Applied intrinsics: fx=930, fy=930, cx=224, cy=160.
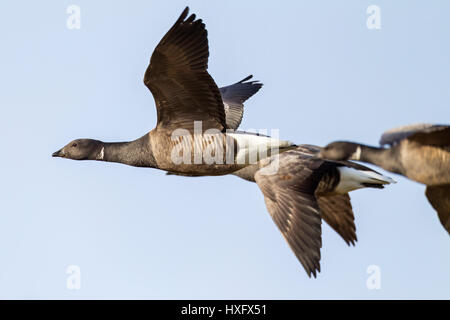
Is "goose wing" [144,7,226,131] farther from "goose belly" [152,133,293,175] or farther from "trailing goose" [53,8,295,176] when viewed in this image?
"goose belly" [152,133,293,175]

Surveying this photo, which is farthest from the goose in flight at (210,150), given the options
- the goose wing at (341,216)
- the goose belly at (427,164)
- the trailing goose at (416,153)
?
the goose belly at (427,164)

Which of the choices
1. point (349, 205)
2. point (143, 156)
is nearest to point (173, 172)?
point (143, 156)

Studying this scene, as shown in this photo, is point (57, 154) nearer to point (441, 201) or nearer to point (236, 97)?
point (236, 97)

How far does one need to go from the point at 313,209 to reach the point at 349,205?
6.24ft

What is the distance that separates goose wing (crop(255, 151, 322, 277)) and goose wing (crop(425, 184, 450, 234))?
1630 millimetres

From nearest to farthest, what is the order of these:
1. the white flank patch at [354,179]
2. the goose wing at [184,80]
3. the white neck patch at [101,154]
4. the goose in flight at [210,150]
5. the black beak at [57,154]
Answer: the goose wing at [184,80], the goose in flight at [210,150], the white neck patch at [101,154], the white flank patch at [354,179], the black beak at [57,154]

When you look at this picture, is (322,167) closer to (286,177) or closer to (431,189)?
(286,177)

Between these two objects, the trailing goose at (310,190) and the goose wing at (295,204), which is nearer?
the goose wing at (295,204)

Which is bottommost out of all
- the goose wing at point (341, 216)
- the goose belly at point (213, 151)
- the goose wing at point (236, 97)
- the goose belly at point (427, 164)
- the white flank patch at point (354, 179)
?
the goose wing at point (341, 216)

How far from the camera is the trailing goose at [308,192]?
13.4 meters

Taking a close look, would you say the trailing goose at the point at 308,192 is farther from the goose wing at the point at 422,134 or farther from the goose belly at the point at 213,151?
the goose wing at the point at 422,134

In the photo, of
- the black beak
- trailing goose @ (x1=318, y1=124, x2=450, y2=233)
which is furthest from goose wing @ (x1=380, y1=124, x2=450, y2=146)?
the black beak

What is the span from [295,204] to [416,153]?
9.21ft

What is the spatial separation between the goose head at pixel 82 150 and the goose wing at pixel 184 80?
134cm
